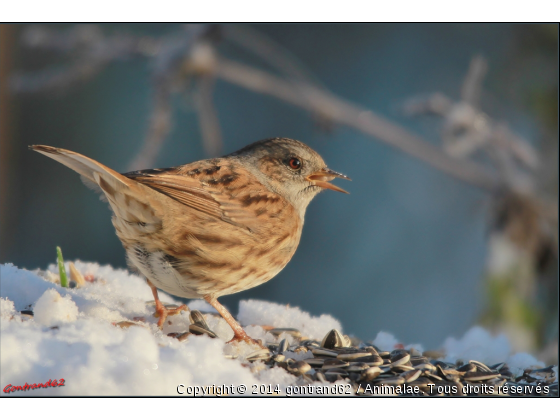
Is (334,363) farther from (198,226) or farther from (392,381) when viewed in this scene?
(198,226)

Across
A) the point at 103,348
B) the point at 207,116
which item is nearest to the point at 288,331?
the point at 103,348

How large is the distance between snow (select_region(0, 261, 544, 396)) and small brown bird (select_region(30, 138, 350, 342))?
244 millimetres

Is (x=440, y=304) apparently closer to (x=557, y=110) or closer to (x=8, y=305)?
(x=557, y=110)

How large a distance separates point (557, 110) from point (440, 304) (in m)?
3.05

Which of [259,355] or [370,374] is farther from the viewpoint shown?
[259,355]

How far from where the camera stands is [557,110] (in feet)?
15.0

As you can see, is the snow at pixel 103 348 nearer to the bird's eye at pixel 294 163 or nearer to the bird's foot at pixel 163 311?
the bird's foot at pixel 163 311

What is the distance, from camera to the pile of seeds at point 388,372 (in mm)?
2238

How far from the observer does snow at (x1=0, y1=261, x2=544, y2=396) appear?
5.44 ft

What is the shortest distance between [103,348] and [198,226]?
37.4 inches

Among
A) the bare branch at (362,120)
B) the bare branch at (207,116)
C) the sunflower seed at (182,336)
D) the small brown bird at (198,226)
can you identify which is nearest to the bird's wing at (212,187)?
the small brown bird at (198,226)

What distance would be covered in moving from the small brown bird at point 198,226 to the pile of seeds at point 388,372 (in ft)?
0.78

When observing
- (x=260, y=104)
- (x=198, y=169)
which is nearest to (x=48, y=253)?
(x=260, y=104)

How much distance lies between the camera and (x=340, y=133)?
658 centimetres
